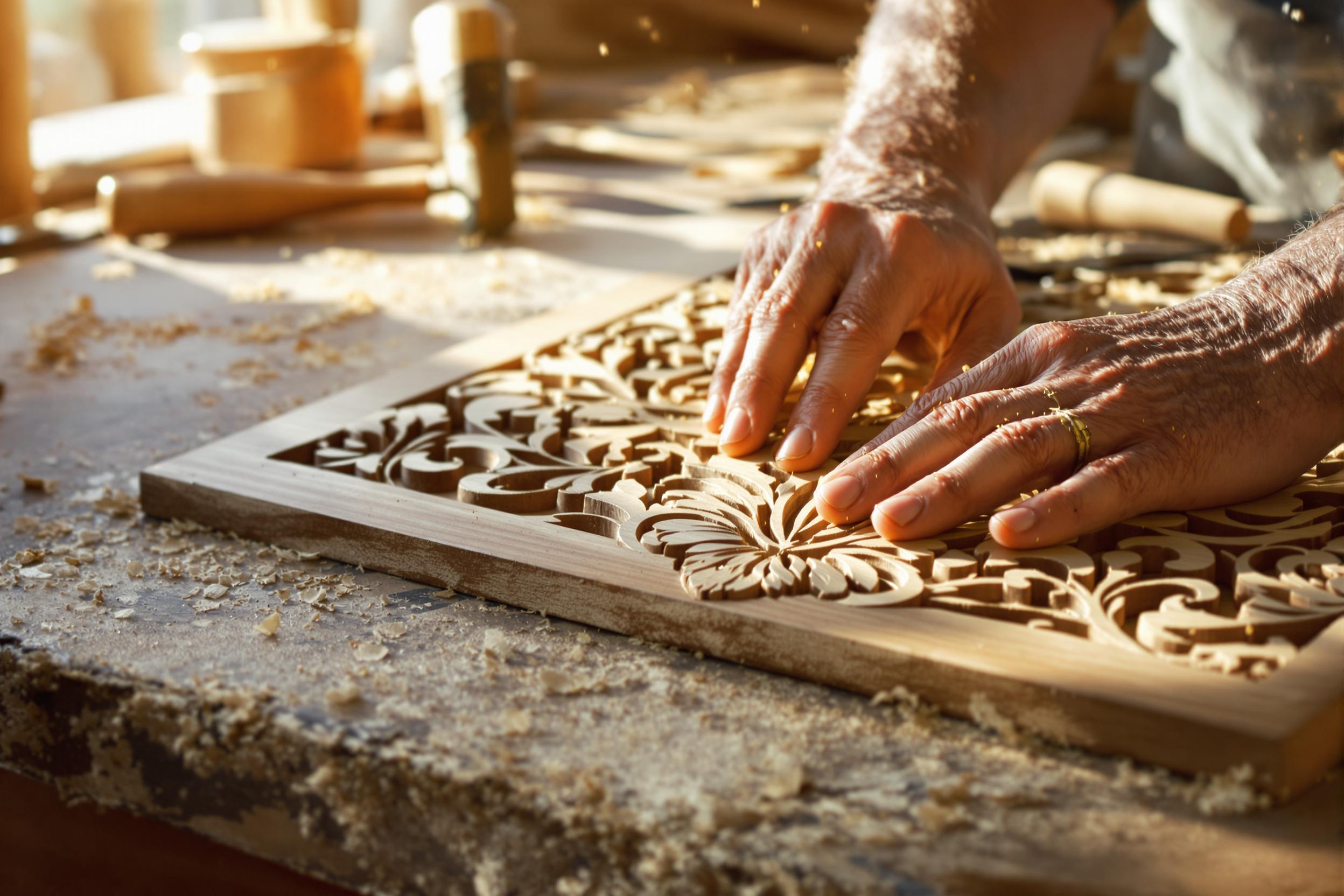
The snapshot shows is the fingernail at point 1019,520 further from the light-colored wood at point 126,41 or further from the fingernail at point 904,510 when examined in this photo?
the light-colored wood at point 126,41

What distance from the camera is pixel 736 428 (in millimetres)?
1231

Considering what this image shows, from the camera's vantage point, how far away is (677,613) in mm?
988

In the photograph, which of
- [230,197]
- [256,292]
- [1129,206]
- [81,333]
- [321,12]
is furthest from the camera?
[321,12]

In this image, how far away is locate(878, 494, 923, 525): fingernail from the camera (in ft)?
3.40

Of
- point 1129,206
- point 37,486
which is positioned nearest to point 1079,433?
point 37,486

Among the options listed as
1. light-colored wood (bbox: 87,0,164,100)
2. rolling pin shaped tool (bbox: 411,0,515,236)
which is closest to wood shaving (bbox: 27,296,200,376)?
rolling pin shaped tool (bbox: 411,0,515,236)

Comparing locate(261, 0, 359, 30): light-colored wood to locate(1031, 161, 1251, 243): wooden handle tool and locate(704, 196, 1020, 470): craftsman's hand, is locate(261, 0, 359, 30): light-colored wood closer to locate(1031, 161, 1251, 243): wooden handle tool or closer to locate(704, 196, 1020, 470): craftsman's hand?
locate(1031, 161, 1251, 243): wooden handle tool

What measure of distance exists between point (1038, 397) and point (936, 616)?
0.26 m

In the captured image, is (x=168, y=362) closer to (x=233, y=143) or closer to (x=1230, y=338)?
(x=233, y=143)

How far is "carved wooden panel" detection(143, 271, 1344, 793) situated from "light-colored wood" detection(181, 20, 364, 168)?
1348 millimetres

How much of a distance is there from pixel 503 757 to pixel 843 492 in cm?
39

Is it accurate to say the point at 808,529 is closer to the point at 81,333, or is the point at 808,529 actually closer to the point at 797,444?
the point at 797,444

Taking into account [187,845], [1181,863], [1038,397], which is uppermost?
[1038,397]

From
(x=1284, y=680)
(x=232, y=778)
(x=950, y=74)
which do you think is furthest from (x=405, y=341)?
(x=1284, y=680)
